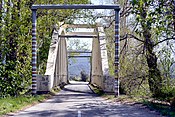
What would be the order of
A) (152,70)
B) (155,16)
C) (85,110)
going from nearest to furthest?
1. (155,16)
2. (85,110)
3. (152,70)

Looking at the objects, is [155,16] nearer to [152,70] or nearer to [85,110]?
[85,110]

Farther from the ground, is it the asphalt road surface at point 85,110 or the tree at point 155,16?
the tree at point 155,16

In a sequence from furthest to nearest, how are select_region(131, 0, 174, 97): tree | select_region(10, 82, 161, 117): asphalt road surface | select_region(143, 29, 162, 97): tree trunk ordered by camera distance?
select_region(143, 29, 162, 97): tree trunk, select_region(131, 0, 174, 97): tree, select_region(10, 82, 161, 117): asphalt road surface

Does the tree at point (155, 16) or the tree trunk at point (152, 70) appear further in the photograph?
the tree trunk at point (152, 70)

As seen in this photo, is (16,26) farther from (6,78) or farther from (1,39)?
(6,78)

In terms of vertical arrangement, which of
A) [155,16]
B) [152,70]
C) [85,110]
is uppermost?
[155,16]

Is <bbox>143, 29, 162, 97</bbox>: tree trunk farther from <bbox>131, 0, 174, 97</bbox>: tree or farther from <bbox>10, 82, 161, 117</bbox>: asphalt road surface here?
<bbox>10, 82, 161, 117</bbox>: asphalt road surface

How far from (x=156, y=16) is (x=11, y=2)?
1155cm

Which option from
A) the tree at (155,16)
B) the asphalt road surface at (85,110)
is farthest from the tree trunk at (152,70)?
the asphalt road surface at (85,110)

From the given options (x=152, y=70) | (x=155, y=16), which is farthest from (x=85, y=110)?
(x=152, y=70)

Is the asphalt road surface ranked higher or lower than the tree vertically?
lower

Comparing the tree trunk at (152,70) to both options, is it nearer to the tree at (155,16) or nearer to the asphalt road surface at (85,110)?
the tree at (155,16)

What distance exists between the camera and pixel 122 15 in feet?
91.5

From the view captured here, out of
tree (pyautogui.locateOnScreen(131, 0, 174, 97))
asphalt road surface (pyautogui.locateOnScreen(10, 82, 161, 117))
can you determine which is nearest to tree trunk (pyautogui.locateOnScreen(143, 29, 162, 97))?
tree (pyautogui.locateOnScreen(131, 0, 174, 97))
